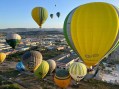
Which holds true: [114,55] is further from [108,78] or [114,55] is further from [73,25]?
[73,25]

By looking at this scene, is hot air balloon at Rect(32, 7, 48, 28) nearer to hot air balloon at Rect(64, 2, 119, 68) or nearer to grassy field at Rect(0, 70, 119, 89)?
grassy field at Rect(0, 70, 119, 89)

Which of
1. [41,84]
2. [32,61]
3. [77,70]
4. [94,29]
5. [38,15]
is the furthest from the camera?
[38,15]

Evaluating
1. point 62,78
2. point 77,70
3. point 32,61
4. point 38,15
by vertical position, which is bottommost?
point 62,78

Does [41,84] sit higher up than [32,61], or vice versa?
[32,61]

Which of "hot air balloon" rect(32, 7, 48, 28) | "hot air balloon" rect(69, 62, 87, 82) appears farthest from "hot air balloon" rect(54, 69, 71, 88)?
"hot air balloon" rect(32, 7, 48, 28)

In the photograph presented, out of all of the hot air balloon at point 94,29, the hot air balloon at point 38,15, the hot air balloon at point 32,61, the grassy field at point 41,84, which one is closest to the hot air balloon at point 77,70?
the grassy field at point 41,84

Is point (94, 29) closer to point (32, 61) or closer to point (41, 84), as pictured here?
point (32, 61)

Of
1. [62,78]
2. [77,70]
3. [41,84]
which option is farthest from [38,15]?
[62,78]

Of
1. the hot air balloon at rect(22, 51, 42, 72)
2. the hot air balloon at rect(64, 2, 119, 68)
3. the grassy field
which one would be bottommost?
the grassy field

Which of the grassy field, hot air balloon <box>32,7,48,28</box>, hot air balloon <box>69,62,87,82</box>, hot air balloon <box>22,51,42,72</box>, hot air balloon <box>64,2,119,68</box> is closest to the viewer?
hot air balloon <box>64,2,119,68</box>

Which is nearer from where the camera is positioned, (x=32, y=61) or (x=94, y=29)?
(x=94, y=29)
